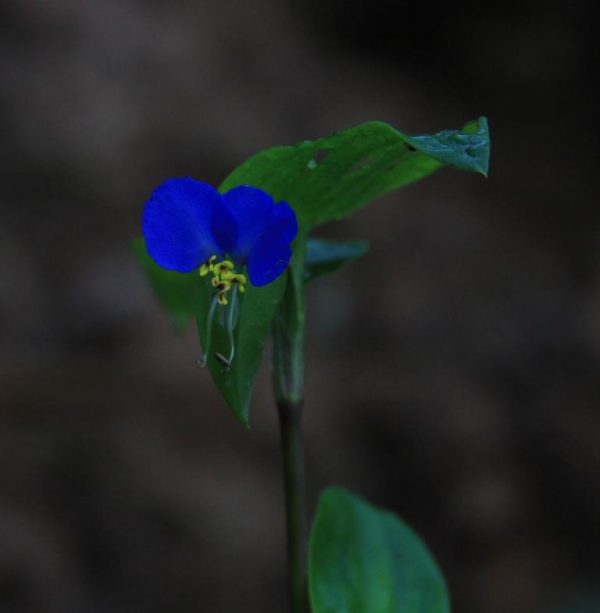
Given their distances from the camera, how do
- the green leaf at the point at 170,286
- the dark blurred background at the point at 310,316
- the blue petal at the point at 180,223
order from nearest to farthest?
the blue petal at the point at 180,223 < the green leaf at the point at 170,286 < the dark blurred background at the point at 310,316

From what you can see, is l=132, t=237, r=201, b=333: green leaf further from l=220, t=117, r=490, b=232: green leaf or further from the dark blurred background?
the dark blurred background

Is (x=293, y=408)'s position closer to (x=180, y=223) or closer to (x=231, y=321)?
(x=231, y=321)

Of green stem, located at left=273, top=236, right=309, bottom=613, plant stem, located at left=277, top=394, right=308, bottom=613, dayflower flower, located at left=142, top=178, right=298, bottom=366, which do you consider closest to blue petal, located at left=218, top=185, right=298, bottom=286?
dayflower flower, located at left=142, top=178, right=298, bottom=366

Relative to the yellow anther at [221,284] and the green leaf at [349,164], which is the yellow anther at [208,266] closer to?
the yellow anther at [221,284]

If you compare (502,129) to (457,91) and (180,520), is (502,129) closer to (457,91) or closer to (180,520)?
(457,91)

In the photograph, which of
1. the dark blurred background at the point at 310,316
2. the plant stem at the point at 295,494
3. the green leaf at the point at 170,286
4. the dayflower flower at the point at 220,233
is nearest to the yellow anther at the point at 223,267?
the dayflower flower at the point at 220,233
